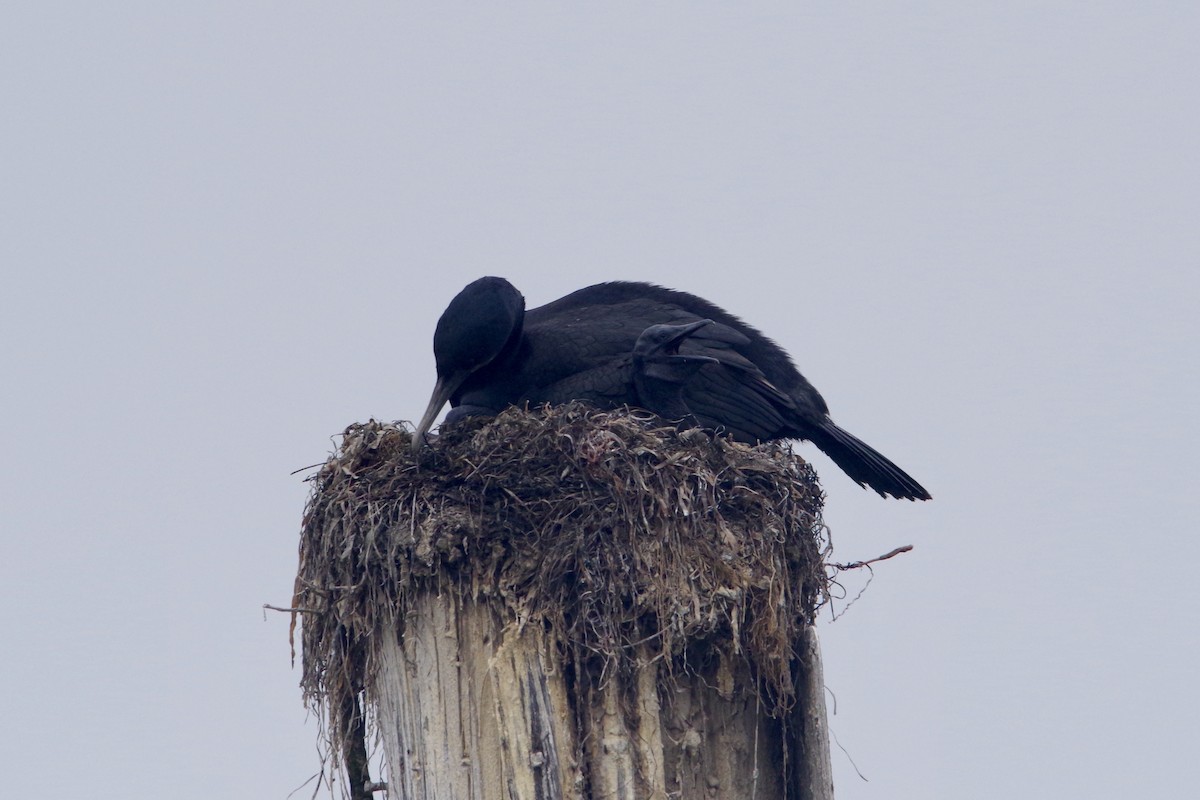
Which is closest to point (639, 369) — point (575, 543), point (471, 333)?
point (471, 333)

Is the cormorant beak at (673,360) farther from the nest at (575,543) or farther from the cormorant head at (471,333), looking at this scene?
the cormorant head at (471,333)

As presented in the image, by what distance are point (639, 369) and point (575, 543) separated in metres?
1.73

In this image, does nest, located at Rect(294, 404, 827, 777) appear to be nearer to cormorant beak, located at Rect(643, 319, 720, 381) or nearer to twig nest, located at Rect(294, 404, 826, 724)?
twig nest, located at Rect(294, 404, 826, 724)

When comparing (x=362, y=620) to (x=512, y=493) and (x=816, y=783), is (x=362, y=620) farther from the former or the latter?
(x=816, y=783)

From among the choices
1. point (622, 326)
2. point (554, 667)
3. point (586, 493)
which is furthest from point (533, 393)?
point (554, 667)

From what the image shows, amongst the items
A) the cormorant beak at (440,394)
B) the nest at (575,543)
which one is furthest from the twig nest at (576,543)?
the cormorant beak at (440,394)

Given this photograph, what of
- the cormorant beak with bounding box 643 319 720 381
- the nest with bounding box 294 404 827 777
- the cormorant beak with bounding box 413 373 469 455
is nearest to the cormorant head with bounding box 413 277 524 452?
the cormorant beak with bounding box 413 373 469 455

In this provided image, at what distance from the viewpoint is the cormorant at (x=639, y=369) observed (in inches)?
294

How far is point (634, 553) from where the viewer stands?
19.5 ft

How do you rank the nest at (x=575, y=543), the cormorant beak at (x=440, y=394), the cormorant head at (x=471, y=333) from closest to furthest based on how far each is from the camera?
1. the nest at (x=575, y=543)
2. the cormorant beak at (x=440, y=394)
3. the cormorant head at (x=471, y=333)

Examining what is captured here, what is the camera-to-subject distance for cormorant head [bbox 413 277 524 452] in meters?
7.70

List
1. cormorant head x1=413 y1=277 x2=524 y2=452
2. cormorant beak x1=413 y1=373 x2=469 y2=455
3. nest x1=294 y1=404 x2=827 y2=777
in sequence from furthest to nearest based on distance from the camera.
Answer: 1. cormorant head x1=413 y1=277 x2=524 y2=452
2. cormorant beak x1=413 y1=373 x2=469 y2=455
3. nest x1=294 y1=404 x2=827 y2=777

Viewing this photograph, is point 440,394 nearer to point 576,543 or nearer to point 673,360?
point 673,360

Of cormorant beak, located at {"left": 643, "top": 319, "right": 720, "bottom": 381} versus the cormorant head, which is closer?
cormorant beak, located at {"left": 643, "top": 319, "right": 720, "bottom": 381}
